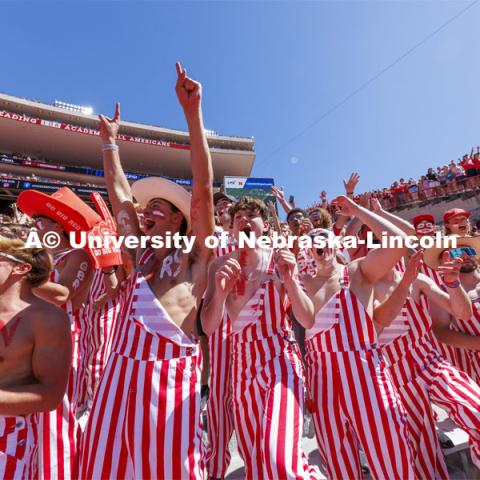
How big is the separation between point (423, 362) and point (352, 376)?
35.5 inches

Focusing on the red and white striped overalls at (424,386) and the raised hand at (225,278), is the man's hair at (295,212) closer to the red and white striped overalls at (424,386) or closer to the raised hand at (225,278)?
the red and white striped overalls at (424,386)

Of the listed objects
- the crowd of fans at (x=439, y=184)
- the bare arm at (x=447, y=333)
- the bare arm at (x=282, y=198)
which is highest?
the crowd of fans at (x=439, y=184)

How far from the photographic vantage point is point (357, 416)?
2166mm

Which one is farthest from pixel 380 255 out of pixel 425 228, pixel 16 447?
pixel 16 447

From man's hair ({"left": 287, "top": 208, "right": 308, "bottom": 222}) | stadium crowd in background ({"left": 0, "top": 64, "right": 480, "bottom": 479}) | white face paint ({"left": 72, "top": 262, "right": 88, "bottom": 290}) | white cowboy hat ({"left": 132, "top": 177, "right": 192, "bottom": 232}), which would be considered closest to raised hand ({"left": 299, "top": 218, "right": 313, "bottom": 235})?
man's hair ({"left": 287, "top": 208, "right": 308, "bottom": 222})

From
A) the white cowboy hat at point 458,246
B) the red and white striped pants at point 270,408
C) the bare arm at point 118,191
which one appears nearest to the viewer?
the red and white striped pants at point 270,408

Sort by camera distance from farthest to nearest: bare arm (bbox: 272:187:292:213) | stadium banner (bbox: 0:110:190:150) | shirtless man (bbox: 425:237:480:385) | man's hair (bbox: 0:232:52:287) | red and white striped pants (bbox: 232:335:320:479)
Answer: stadium banner (bbox: 0:110:190:150) < bare arm (bbox: 272:187:292:213) < shirtless man (bbox: 425:237:480:385) < red and white striped pants (bbox: 232:335:320:479) < man's hair (bbox: 0:232:52:287)

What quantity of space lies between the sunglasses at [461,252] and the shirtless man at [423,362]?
12 cm

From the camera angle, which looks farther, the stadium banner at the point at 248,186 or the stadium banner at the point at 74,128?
the stadium banner at the point at 74,128

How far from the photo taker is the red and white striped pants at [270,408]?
6.28 feet

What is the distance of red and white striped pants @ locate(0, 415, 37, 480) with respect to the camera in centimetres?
158

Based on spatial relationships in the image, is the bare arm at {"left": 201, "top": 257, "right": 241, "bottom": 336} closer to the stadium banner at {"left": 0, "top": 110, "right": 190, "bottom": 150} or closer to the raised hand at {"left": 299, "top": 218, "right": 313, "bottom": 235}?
the raised hand at {"left": 299, "top": 218, "right": 313, "bottom": 235}

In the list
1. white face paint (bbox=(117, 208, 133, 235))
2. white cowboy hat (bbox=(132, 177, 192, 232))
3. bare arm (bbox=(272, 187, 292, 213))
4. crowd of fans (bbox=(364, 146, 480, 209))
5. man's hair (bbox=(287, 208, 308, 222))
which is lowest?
white face paint (bbox=(117, 208, 133, 235))

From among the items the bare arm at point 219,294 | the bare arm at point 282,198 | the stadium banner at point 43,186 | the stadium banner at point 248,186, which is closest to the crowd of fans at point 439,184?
the bare arm at point 282,198
